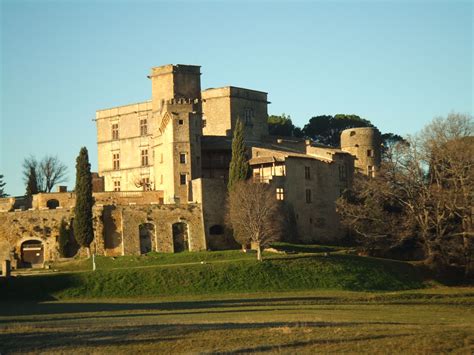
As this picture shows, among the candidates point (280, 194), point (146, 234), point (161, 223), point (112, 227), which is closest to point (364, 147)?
point (280, 194)

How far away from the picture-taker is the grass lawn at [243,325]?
29.3 metres

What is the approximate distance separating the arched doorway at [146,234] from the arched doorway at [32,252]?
24.4ft

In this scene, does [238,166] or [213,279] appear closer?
[213,279]

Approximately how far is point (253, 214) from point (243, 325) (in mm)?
26828

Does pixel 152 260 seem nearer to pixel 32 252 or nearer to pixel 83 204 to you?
pixel 83 204

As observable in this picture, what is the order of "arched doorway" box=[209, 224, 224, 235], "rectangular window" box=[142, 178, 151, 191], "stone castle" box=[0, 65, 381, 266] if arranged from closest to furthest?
"stone castle" box=[0, 65, 381, 266] → "arched doorway" box=[209, 224, 224, 235] → "rectangular window" box=[142, 178, 151, 191]

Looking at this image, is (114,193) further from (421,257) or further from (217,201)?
(421,257)

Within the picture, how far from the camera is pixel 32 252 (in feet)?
216

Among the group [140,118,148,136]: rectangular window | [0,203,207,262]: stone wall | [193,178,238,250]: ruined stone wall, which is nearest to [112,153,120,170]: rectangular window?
[140,118,148,136]: rectangular window

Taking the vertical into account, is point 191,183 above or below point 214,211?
above

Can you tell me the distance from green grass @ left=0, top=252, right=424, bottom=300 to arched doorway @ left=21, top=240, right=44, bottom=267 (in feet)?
36.5

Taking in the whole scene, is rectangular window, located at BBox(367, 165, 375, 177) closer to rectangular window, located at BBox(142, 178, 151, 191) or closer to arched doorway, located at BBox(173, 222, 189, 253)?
rectangular window, located at BBox(142, 178, 151, 191)

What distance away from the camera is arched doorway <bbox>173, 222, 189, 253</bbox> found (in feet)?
209

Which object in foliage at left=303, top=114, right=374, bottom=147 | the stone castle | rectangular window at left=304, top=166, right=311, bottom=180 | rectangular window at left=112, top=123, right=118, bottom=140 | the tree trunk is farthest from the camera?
foliage at left=303, top=114, right=374, bottom=147
